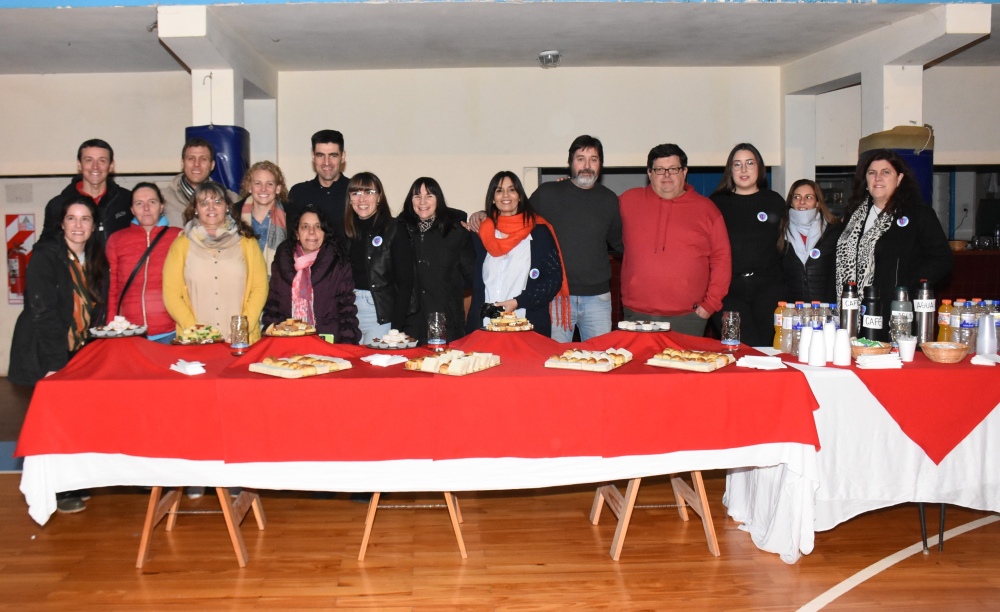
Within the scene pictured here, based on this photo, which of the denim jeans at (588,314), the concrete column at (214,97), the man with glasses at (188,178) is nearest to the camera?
the denim jeans at (588,314)

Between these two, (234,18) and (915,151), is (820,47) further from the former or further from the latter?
→ (234,18)

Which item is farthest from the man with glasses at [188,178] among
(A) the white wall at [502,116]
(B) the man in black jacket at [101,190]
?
(A) the white wall at [502,116]

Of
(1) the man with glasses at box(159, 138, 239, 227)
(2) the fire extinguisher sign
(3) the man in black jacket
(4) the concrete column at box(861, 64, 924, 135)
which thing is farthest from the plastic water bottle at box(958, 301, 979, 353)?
(2) the fire extinguisher sign

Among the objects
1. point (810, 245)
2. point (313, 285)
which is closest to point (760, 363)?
point (810, 245)

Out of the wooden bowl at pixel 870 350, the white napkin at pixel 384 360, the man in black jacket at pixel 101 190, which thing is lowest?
the white napkin at pixel 384 360

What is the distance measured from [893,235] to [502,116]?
410cm

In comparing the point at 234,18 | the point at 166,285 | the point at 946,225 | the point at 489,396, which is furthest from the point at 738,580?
the point at 946,225

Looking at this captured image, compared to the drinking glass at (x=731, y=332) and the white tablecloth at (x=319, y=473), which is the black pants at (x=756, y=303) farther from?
the white tablecloth at (x=319, y=473)

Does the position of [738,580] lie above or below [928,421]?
below

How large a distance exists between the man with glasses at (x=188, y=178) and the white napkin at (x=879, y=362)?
338 cm

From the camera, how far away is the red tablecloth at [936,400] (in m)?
3.10

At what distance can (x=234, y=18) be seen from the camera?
5.41 metres

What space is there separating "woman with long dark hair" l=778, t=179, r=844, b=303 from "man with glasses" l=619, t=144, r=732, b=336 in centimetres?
45

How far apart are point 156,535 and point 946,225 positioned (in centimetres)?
890
